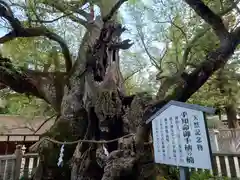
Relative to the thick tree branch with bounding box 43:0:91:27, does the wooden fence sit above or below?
below

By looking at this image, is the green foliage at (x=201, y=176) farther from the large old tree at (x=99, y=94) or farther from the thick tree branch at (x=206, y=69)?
the thick tree branch at (x=206, y=69)

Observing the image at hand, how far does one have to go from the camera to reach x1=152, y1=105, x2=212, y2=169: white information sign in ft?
6.44

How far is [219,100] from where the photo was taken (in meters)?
8.72

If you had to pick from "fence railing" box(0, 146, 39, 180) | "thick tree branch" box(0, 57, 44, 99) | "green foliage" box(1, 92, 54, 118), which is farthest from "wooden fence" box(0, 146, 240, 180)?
"green foliage" box(1, 92, 54, 118)

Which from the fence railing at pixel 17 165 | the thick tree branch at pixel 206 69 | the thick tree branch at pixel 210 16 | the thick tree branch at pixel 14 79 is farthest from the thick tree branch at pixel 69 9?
the fence railing at pixel 17 165

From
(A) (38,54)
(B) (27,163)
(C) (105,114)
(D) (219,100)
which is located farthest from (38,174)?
(D) (219,100)

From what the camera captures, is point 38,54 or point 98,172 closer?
point 98,172

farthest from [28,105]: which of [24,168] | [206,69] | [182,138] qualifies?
[182,138]

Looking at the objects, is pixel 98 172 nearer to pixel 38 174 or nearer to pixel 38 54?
pixel 38 174

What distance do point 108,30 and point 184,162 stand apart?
3027mm

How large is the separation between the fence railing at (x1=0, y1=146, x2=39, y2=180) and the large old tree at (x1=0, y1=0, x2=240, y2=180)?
0.95 meters

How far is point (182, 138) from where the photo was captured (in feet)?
7.14

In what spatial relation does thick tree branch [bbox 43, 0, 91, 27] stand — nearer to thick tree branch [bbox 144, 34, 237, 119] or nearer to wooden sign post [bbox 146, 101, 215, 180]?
thick tree branch [bbox 144, 34, 237, 119]

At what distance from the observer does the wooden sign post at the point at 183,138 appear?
6.41ft
